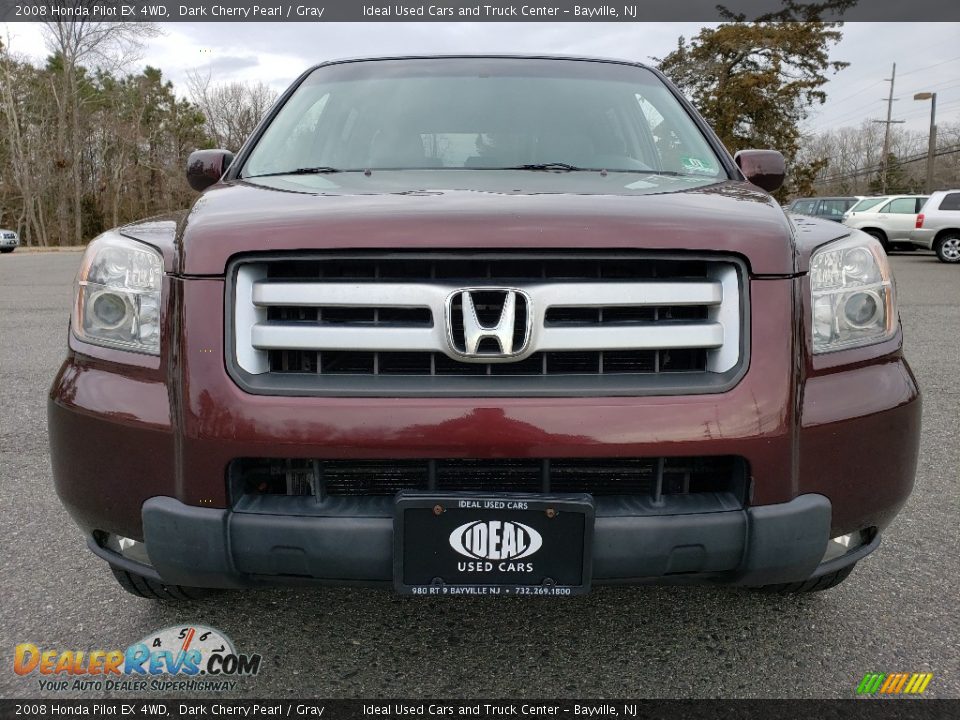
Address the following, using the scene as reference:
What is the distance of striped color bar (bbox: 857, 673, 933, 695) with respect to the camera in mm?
1991

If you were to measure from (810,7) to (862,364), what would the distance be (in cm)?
3221

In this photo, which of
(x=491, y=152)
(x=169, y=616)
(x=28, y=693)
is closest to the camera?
(x=28, y=693)

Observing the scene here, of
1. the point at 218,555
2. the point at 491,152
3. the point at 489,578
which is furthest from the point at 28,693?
the point at 491,152

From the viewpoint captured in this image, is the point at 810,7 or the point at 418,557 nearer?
the point at 418,557

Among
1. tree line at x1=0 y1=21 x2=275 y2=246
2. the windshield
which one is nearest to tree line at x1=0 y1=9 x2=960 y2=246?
tree line at x1=0 y1=21 x2=275 y2=246

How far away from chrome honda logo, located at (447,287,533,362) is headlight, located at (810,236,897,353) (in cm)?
67

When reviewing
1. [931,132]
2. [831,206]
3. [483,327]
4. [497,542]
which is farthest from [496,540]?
[931,132]

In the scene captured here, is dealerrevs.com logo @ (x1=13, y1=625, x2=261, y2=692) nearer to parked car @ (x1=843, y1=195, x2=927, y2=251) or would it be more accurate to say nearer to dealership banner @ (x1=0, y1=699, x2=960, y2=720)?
dealership banner @ (x1=0, y1=699, x2=960, y2=720)

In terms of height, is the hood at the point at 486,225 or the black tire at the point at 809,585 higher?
the hood at the point at 486,225

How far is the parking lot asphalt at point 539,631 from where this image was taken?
2021mm

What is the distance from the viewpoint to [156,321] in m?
1.84

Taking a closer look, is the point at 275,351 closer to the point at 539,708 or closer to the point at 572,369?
the point at 572,369

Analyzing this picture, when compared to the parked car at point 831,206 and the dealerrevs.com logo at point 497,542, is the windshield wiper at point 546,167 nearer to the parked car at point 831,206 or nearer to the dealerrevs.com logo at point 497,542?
the dealerrevs.com logo at point 497,542

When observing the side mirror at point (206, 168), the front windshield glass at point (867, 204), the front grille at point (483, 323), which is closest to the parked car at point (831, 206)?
the front windshield glass at point (867, 204)
